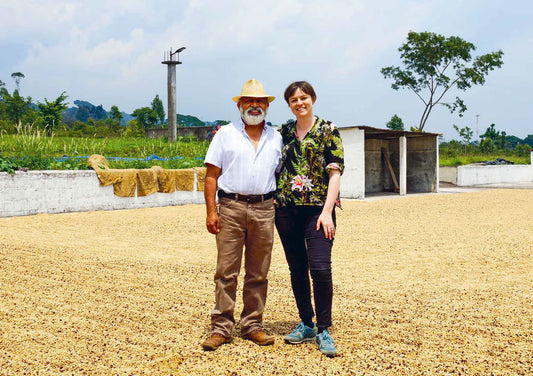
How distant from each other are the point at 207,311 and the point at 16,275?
2.63 meters

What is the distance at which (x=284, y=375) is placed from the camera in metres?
3.00

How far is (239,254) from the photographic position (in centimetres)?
350

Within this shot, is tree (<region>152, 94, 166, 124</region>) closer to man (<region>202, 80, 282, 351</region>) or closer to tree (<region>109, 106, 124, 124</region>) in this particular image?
tree (<region>109, 106, 124, 124</region>)

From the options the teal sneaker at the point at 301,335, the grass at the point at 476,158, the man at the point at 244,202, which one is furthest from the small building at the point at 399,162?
the man at the point at 244,202

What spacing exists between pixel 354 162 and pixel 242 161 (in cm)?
1532

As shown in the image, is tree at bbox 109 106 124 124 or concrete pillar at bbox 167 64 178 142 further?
tree at bbox 109 106 124 124

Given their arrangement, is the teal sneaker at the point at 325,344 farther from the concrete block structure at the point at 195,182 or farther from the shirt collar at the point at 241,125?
the concrete block structure at the point at 195,182

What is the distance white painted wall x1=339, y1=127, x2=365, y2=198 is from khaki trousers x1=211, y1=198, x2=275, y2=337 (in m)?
14.9

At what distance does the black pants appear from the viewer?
3.28m

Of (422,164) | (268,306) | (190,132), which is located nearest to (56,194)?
(268,306)

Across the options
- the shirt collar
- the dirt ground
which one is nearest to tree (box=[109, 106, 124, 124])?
the dirt ground

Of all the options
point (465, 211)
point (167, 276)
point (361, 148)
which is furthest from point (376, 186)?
point (167, 276)

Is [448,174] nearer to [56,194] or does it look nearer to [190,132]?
[190,132]

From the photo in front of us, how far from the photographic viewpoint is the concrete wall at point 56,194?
454 inches
